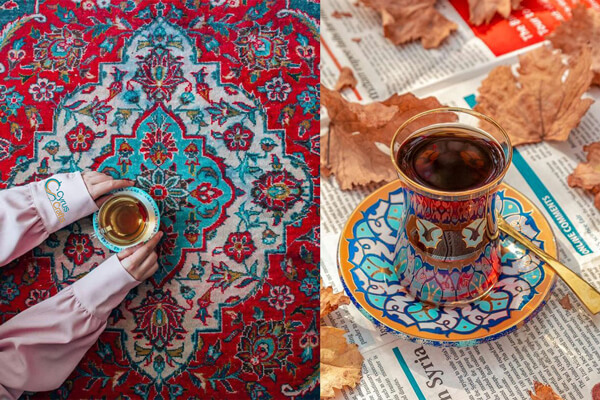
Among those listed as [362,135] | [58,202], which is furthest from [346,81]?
[58,202]

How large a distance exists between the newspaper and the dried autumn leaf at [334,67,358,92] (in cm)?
2

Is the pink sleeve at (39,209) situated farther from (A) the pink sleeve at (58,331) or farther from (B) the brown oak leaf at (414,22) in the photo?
(B) the brown oak leaf at (414,22)

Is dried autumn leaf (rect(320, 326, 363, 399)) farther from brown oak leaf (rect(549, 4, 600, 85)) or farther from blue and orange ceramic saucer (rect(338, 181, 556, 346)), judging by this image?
brown oak leaf (rect(549, 4, 600, 85))

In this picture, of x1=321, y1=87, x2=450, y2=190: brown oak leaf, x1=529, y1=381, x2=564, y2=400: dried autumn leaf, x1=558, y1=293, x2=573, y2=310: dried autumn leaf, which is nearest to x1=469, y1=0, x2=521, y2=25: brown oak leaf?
x1=321, y1=87, x2=450, y2=190: brown oak leaf

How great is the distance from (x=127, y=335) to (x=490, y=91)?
0.69 meters

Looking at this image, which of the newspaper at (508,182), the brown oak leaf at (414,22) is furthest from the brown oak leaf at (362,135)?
the brown oak leaf at (414,22)

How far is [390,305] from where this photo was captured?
32.4 inches

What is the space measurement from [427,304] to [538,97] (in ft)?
1.36

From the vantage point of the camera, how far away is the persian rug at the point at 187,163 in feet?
3.27

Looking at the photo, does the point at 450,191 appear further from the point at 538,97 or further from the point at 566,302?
the point at 538,97

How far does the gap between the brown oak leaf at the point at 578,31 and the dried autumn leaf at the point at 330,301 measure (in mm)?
585

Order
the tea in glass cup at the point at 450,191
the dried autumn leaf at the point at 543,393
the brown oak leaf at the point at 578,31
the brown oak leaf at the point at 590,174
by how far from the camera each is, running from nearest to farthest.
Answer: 1. the tea in glass cup at the point at 450,191
2. the dried autumn leaf at the point at 543,393
3. the brown oak leaf at the point at 590,174
4. the brown oak leaf at the point at 578,31

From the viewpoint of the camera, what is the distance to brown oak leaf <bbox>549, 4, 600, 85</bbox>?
1097mm

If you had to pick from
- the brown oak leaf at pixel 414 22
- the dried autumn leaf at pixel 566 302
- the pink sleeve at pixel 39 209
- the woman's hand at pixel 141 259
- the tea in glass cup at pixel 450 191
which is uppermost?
the brown oak leaf at pixel 414 22
